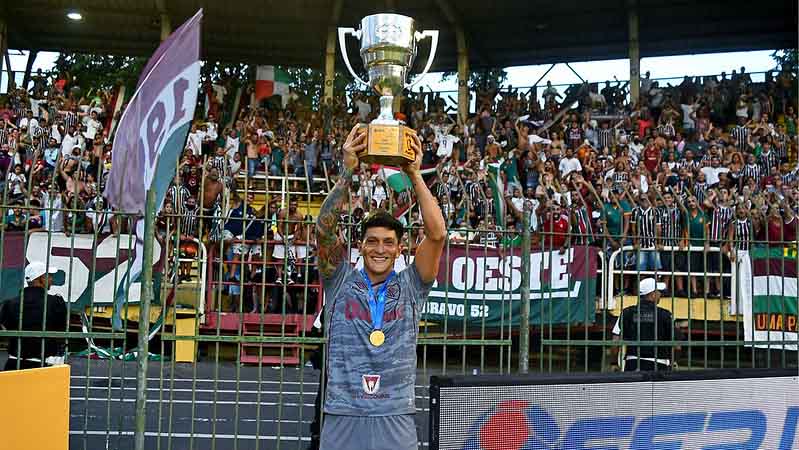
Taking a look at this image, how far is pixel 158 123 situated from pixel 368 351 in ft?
7.51

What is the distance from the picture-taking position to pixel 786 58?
22781 mm

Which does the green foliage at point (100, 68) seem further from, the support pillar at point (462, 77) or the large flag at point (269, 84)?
the support pillar at point (462, 77)

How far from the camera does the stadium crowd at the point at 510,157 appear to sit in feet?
39.5

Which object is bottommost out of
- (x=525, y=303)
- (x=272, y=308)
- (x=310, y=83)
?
(x=272, y=308)

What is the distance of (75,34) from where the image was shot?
2369 cm

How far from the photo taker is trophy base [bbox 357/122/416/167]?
138 inches

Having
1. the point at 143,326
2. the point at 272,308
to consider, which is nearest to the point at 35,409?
the point at 143,326

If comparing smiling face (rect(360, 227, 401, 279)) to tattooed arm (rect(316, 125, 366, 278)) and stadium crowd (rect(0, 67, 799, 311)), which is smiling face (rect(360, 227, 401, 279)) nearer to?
tattooed arm (rect(316, 125, 366, 278))

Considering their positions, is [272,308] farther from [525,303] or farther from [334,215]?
[334,215]

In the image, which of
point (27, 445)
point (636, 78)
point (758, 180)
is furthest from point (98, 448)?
point (636, 78)

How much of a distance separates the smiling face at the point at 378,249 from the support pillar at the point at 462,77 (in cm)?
1855

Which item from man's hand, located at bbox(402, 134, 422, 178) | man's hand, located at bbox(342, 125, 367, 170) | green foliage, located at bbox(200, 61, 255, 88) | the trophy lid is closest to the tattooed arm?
man's hand, located at bbox(342, 125, 367, 170)

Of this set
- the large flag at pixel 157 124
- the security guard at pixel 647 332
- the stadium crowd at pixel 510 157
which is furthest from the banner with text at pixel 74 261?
the security guard at pixel 647 332

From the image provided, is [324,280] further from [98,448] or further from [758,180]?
[758,180]
